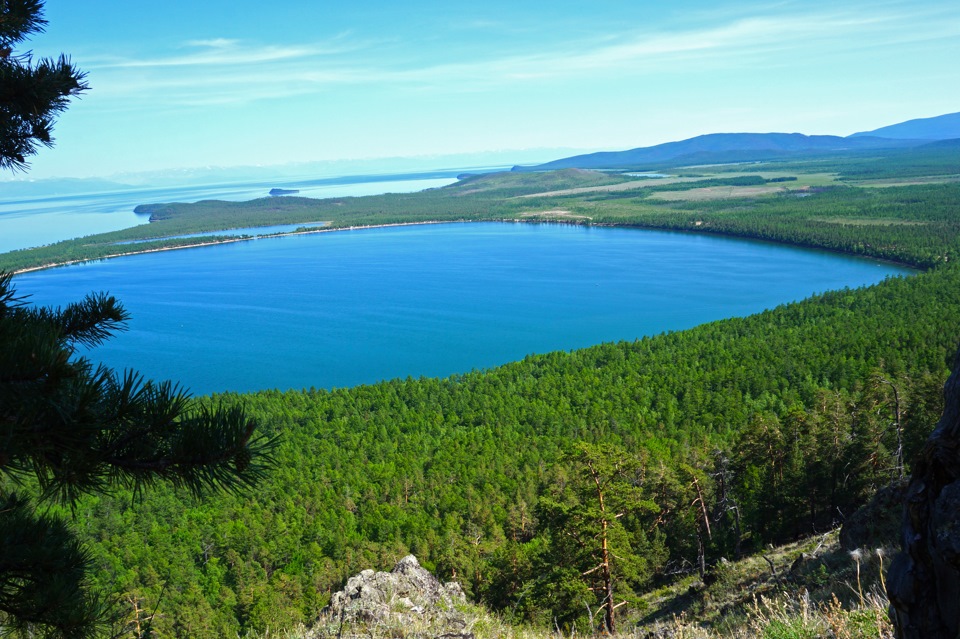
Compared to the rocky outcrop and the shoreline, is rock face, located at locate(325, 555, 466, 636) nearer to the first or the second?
the rocky outcrop

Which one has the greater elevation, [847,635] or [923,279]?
[847,635]

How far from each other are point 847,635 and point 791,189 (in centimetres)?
15059

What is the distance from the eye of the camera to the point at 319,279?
240 feet

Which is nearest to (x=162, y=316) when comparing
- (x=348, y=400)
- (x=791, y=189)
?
(x=348, y=400)

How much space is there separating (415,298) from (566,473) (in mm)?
41680

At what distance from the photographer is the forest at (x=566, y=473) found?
11539mm

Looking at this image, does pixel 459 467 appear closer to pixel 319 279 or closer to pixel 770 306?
pixel 770 306

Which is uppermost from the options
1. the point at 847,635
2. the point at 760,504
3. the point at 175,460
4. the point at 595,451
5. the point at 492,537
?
the point at 175,460

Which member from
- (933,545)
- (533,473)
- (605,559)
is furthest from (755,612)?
(533,473)

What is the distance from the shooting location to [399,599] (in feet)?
21.5

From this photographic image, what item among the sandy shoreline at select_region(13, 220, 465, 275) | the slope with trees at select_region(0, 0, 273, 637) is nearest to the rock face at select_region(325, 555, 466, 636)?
the slope with trees at select_region(0, 0, 273, 637)

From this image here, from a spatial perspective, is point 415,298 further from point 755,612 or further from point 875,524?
point 755,612

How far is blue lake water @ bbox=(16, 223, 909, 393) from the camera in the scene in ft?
144

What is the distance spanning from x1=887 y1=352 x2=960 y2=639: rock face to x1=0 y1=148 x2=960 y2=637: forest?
1875 mm
